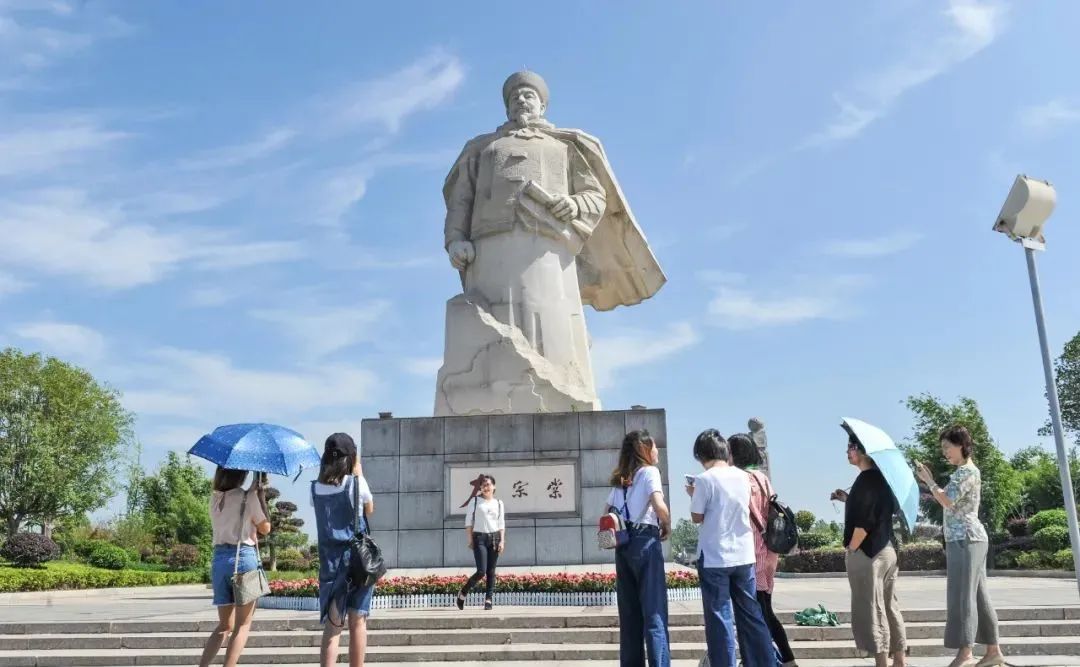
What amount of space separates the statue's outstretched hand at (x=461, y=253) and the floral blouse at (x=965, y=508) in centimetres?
781

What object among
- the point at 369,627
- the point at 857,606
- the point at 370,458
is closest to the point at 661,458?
the point at 370,458

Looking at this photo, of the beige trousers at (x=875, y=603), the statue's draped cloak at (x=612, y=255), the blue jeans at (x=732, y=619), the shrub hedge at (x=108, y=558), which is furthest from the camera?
the shrub hedge at (x=108, y=558)

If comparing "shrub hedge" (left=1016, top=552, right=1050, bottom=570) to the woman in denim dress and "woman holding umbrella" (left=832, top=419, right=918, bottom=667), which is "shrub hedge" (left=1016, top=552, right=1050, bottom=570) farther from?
the woman in denim dress

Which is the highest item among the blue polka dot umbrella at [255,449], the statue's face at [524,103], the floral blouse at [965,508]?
the statue's face at [524,103]

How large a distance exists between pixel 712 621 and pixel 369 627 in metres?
3.90

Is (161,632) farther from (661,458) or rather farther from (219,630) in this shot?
(661,458)

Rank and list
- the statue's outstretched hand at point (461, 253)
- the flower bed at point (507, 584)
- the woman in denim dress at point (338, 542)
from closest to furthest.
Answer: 1. the woman in denim dress at point (338, 542)
2. the flower bed at point (507, 584)
3. the statue's outstretched hand at point (461, 253)

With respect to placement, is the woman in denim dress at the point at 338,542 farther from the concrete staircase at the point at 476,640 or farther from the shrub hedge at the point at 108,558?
the shrub hedge at the point at 108,558

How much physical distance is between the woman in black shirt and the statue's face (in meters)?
8.33

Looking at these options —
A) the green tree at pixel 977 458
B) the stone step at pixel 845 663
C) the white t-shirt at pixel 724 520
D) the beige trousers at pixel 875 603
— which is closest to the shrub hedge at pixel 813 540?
the green tree at pixel 977 458

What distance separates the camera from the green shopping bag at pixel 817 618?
7137 mm

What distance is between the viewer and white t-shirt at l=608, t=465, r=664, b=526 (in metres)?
4.55

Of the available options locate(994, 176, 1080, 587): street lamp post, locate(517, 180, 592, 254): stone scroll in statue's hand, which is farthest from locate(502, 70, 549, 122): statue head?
locate(994, 176, 1080, 587): street lamp post

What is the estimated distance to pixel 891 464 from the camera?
5.12m
